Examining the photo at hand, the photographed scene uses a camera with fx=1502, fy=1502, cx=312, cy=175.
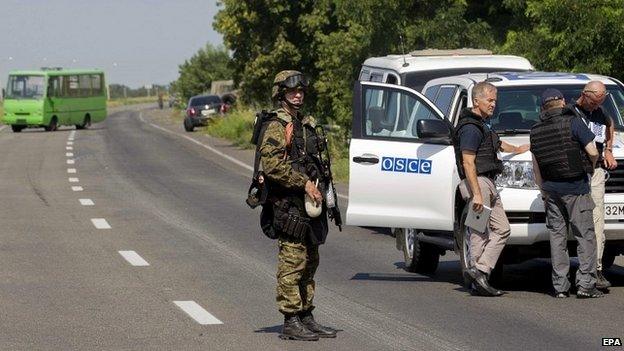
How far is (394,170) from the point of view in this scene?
12.3 metres

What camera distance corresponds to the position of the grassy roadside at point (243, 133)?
27.8m

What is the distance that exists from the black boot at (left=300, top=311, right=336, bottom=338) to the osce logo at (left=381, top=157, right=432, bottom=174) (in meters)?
3.04

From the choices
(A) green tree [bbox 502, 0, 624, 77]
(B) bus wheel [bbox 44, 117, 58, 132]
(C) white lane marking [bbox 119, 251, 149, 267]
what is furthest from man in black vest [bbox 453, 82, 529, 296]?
(B) bus wheel [bbox 44, 117, 58, 132]

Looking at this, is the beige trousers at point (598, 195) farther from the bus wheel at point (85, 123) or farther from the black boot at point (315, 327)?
the bus wheel at point (85, 123)

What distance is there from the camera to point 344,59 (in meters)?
31.9

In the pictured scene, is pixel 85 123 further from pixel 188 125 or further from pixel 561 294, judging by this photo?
pixel 561 294

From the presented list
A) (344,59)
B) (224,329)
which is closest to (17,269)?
(224,329)

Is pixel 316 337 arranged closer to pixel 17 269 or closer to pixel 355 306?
pixel 355 306

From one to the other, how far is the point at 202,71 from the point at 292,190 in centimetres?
9840

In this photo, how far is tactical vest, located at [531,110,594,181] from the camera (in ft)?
37.0

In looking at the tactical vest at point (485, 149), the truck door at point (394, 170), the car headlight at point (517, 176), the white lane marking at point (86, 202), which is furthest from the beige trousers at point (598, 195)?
the white lane marking at point (86, 202)

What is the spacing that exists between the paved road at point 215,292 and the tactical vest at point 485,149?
986 mm

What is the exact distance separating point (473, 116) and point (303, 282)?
2.70 meters

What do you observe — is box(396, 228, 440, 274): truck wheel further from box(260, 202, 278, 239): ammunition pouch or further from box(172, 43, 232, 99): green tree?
box(172, 43, 232, 99): green tree
